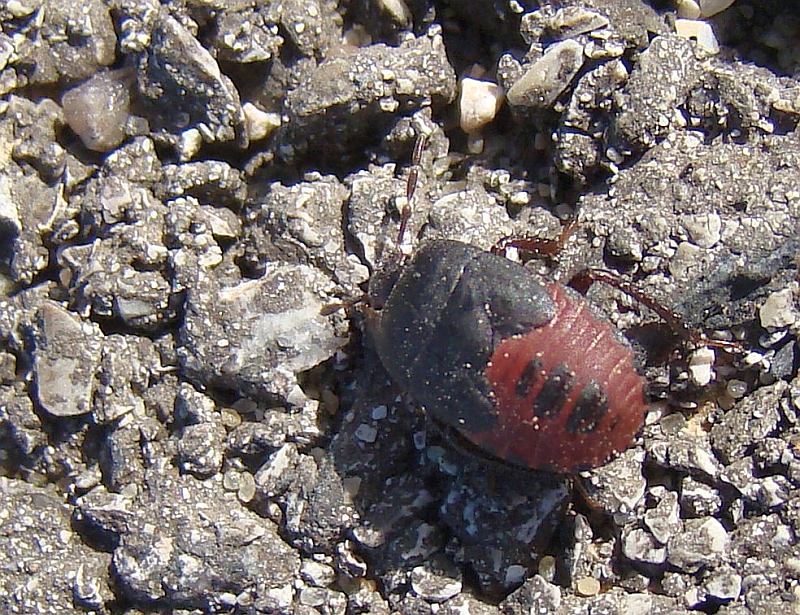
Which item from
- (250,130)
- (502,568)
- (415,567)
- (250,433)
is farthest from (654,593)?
(250,130)

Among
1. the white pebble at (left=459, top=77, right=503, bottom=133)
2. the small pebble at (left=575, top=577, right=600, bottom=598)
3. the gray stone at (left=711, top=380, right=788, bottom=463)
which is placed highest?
the white pebble at (left=459, top=77, right=503, bottom=133)

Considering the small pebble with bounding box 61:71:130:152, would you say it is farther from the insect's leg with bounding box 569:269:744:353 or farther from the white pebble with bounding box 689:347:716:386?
the white pebble with bounding box 689:347:716:386

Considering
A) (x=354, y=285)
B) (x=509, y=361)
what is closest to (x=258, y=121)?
(x=354, y=285)

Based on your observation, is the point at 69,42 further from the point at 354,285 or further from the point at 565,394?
the point at 565,394

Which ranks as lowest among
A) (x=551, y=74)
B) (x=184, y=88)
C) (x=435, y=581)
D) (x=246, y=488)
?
(x=246, y=488)

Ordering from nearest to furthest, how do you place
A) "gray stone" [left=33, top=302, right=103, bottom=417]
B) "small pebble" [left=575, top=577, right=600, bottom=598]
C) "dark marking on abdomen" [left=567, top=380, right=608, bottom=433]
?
"dark marking on abdomen" [left=567, top=380, right=608, bottom=433], "small pebble" [left=575, top=577, right=600, bottom=598], "gray stone" [left=33, top=302, right=103, bottom=417]

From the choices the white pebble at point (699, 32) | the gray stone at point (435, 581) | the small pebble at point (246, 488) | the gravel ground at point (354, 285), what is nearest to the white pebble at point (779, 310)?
the gravel ground at point (354, 285)

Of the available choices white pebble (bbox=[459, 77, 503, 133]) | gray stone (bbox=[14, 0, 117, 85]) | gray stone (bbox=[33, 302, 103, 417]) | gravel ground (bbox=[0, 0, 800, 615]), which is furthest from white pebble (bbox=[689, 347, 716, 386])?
gray stone (bbox=[14, 0, 117, 85])

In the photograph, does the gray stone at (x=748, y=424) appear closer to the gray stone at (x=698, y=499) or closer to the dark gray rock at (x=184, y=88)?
the gray stone at (x=698, y=499)
